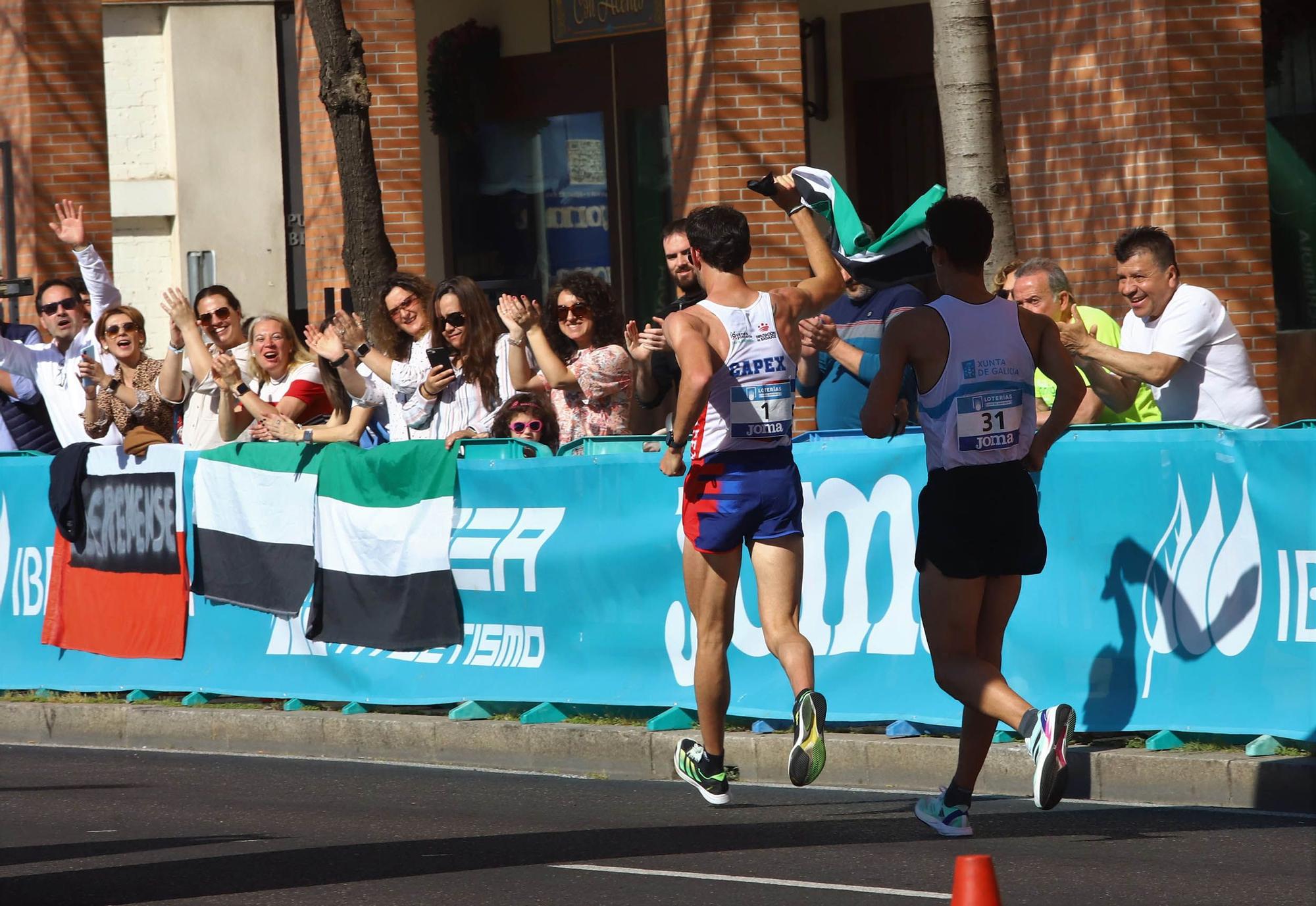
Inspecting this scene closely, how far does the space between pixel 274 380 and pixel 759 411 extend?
4690 millimetres

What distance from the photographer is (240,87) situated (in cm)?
2341

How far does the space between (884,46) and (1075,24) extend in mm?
3802

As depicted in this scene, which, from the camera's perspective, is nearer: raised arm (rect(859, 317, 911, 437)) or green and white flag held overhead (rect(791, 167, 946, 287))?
raised arm (rect(859, 317, 911, 437))

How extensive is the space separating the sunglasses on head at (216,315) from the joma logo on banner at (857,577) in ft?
13.0

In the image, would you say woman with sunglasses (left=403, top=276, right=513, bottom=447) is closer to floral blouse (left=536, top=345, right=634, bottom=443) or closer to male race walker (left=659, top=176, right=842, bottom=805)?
floral blouse (left=536, top=345, right=634, bottom=443)

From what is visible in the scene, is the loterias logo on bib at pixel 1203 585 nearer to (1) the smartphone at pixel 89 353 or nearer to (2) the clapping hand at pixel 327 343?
(2) the clapping hand at pixel 327 343

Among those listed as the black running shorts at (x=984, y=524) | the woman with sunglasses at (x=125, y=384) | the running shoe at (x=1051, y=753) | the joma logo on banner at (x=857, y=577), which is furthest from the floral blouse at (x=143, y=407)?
the running shoe at (x=1051, y=753)

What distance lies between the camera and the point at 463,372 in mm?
10727

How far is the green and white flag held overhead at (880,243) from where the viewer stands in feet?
30.2

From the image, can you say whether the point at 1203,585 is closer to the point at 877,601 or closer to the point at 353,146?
the point at 877,601

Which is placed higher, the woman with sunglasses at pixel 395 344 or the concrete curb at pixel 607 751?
the woman with sunglasses at pixel 395 344

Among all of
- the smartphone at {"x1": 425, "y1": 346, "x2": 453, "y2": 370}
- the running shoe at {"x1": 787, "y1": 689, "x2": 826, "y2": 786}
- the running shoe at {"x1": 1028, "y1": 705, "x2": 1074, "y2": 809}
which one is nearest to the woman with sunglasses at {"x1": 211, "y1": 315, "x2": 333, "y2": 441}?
the smartphone at {"x1": 425, "y1": 346, "x2": 453, "y2": 370}

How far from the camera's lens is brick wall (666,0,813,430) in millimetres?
15172

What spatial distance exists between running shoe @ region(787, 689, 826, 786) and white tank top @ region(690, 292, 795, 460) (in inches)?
38.7
